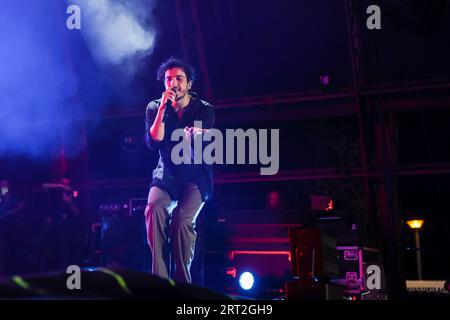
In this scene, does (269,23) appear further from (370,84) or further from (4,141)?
(4,141)

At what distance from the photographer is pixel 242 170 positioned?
6.00 m

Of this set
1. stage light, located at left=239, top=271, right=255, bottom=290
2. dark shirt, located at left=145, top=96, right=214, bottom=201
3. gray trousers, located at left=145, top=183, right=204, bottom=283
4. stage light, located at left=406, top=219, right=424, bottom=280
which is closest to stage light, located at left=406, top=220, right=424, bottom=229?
stage light, located at left=406, top=219, right=424, bottom=280

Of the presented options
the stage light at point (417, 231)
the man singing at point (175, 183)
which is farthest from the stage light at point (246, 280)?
the stage light at point (417, 231)

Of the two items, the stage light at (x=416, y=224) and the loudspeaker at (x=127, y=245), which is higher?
the stage light at (x=416, y=224)

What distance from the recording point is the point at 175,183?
368 centimetres

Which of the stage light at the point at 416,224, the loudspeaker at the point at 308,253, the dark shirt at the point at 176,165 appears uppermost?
the dark shirt at the point at 176,165

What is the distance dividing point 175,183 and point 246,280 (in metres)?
1.27

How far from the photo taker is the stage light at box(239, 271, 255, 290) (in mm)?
4371

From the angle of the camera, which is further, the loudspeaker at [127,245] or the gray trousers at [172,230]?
the loudspeaker at [127,245]

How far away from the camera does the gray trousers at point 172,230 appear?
3486 mm

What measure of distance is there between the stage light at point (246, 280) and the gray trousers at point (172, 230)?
3.19 feet

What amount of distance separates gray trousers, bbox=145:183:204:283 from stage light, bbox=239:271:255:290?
3.19 feet

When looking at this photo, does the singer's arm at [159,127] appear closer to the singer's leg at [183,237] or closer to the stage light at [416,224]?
the singer's leg at [183,237]
